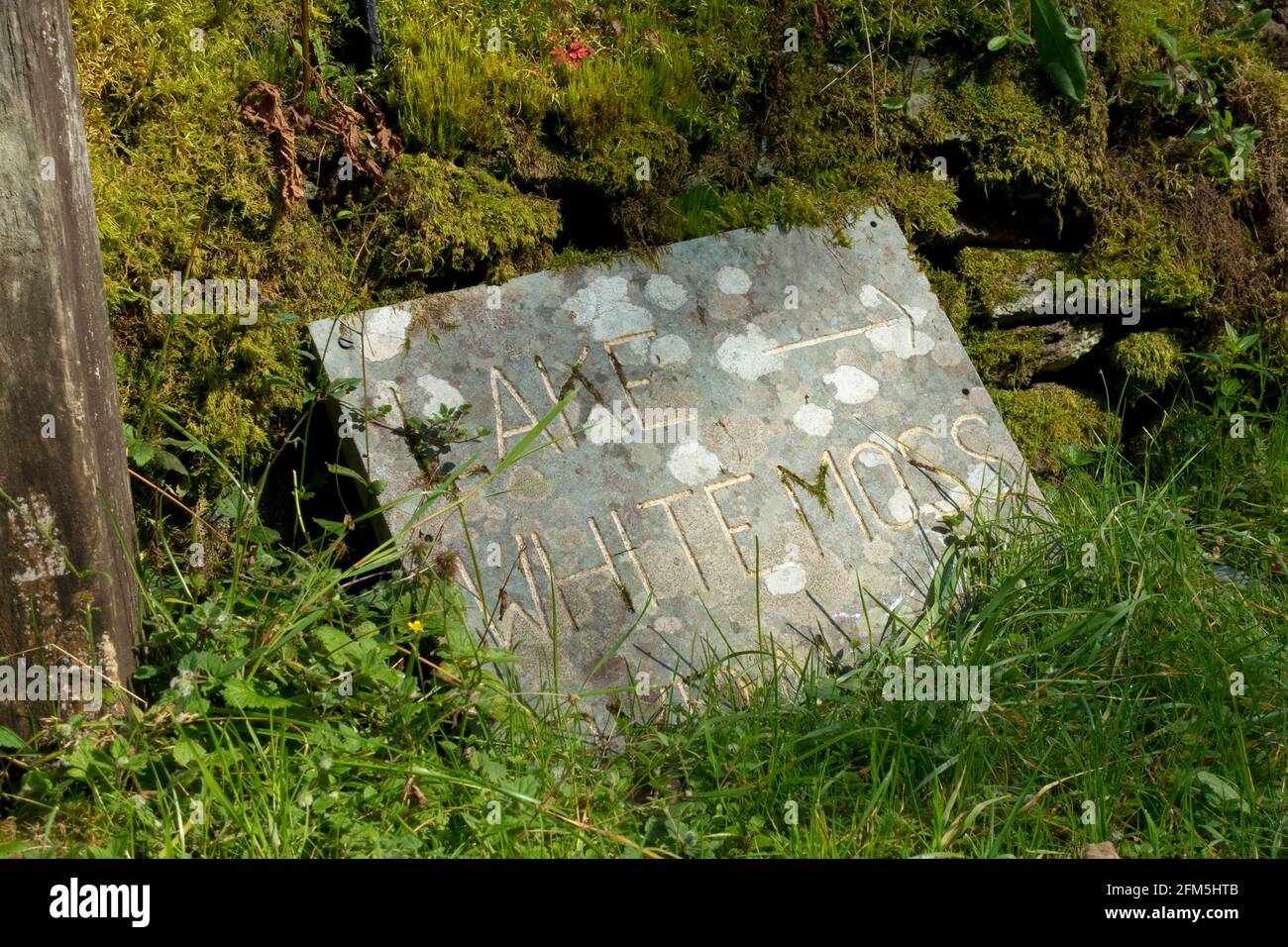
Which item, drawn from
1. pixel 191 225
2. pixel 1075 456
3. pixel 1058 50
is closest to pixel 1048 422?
pixel 1075 456

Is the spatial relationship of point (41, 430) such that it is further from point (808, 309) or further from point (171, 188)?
point (808, 309)

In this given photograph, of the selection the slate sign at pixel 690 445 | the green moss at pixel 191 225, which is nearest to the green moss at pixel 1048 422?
the slate sign at pixel 690 445

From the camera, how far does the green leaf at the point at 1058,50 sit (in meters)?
4.24

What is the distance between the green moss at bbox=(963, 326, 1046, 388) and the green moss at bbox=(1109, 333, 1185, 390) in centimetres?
31

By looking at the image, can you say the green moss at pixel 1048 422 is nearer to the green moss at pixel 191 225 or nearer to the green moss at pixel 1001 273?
the green moss at pixel 1001 273

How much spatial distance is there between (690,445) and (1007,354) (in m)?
1.51

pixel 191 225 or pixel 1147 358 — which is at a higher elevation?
pixel 191 225

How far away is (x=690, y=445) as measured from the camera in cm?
361

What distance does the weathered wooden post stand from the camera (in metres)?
2.57

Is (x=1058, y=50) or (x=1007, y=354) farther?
(x=1007, y=354)

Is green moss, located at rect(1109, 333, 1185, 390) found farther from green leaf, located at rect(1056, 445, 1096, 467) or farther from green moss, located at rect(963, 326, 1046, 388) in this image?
green leaf, located at rect(1056, 445, 1096, 467)

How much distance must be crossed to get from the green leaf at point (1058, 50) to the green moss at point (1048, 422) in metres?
1.10

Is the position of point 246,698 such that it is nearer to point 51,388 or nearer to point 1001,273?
point 51,388

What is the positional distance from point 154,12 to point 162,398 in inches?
47.8
